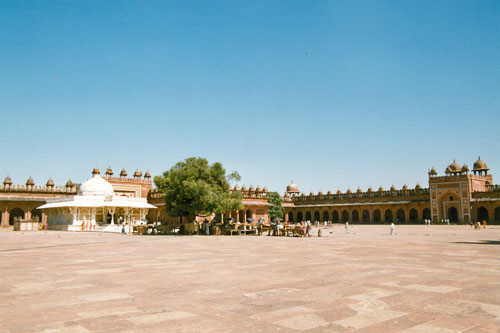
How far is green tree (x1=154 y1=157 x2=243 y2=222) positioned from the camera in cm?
2628

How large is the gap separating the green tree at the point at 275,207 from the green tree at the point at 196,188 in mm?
29122

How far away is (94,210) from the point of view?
3659cm

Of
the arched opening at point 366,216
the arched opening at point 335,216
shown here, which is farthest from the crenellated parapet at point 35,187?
the arched opening at point 366,216

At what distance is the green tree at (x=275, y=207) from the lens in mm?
58263

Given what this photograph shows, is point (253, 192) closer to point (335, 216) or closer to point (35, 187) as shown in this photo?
point (335, 216)

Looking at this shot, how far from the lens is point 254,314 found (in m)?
4.61

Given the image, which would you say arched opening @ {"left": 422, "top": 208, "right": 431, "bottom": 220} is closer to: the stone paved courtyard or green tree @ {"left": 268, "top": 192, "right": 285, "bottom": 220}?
green tree @ {"left": 268, "top": 192, "right": 285, "bottom": 220}

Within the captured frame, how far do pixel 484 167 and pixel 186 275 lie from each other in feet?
182

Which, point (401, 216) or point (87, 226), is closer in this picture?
point (87, 226)

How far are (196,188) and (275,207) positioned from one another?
113 ft

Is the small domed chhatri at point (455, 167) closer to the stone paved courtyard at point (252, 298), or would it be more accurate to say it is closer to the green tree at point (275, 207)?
the green tree at point (275, 207)

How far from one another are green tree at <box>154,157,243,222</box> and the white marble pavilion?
7.88 meters

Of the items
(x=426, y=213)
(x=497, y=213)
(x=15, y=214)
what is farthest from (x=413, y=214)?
(x=15, y=214)

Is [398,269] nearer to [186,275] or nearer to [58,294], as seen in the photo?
[186,275]
